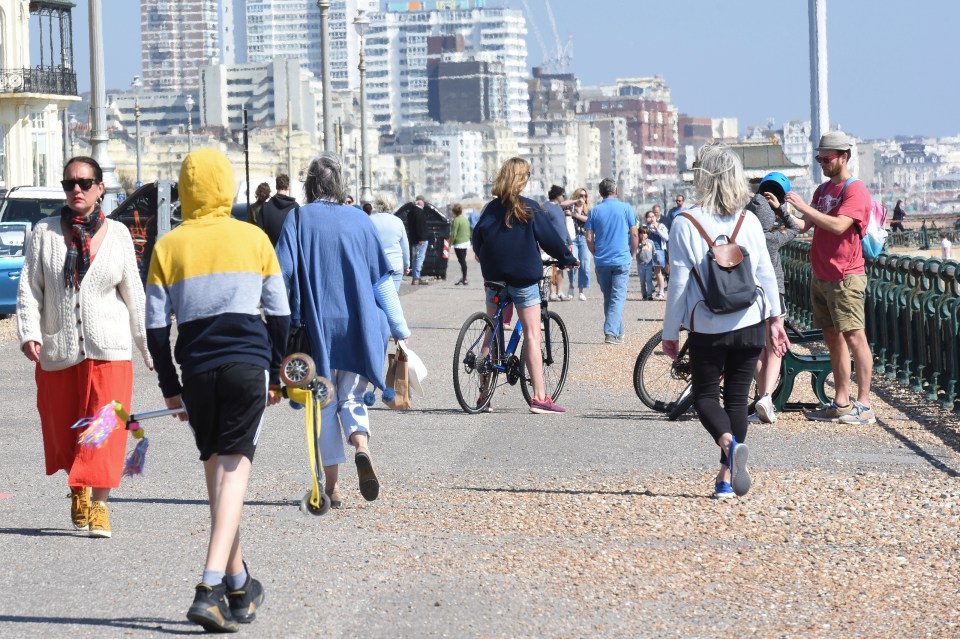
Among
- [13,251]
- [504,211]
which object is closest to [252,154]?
[13,251]

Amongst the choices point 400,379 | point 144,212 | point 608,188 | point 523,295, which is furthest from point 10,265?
point 400,379

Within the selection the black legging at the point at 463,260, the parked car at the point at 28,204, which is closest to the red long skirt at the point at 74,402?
the parked car at the point at 28,204

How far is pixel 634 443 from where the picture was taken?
33.3 feet

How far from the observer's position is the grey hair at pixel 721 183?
800cm

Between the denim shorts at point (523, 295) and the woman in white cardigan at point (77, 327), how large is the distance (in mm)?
4486

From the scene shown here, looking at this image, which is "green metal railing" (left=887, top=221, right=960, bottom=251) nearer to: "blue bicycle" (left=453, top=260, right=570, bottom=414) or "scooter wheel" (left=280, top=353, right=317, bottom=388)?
"blue bicycle" (left=453, top=260, right=570, bottom=414)

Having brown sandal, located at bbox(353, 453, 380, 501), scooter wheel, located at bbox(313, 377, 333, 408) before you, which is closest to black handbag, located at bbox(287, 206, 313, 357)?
brown sandal, located at bbox(353, 453, 380, 501)

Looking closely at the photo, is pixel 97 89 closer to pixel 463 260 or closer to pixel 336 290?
pixel 463 260

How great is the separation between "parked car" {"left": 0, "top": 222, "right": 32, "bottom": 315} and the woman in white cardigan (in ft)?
47.1

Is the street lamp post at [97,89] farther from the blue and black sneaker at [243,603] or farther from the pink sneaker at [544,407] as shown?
the blue and black sneaker at [243,603]

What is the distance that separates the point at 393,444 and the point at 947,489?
343 centimetres

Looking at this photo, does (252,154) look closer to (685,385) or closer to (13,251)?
(13,251)

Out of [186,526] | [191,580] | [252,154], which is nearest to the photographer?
[191,580]

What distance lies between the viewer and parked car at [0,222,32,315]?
21.5m
